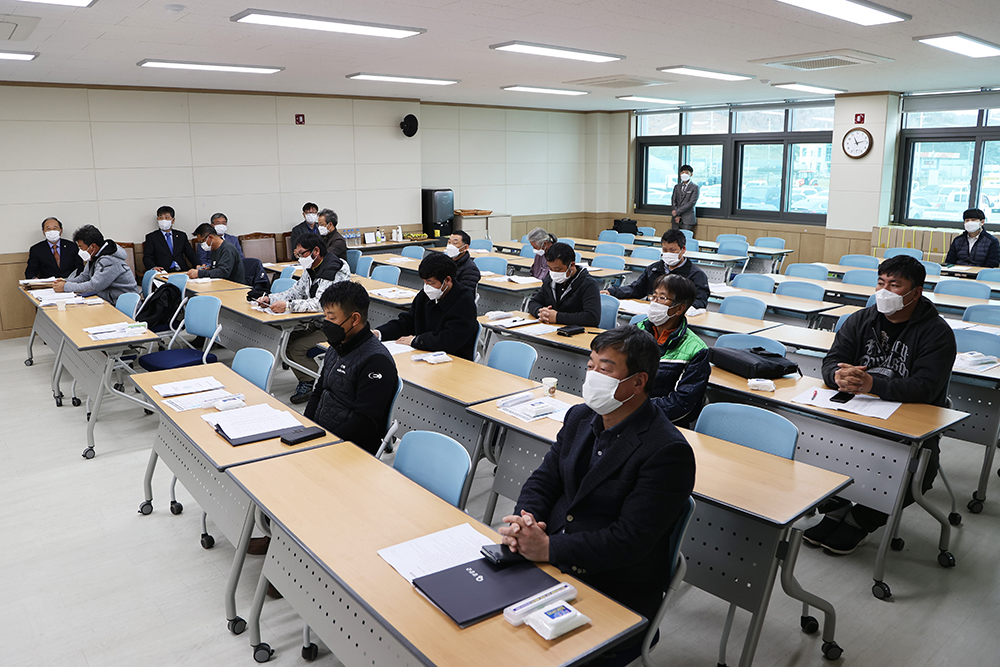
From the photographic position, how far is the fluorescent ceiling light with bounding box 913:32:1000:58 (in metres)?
6.21

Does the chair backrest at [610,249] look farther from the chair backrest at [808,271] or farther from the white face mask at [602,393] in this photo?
the white face mask at [602,393]

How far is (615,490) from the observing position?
2318mm

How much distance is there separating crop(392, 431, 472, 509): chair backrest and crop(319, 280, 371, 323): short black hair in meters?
0.89

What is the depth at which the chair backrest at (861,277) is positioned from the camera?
736 cm

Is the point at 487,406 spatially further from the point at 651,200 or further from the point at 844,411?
the point at 651,200

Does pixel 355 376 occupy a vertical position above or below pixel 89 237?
below

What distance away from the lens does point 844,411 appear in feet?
11.8

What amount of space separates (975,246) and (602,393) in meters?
8.88

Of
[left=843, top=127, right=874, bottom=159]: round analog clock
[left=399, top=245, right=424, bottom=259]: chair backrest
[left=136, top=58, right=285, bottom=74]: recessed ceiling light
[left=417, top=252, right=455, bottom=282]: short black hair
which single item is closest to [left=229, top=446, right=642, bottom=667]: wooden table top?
[left=417, top=252, right=455, bottom=282]: short black hair

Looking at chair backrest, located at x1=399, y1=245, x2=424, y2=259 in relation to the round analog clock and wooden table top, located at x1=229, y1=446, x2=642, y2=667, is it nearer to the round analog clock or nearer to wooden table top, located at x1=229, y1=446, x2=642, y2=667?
wooden table top, located at x1=229, y1=446, x2=642, y2=667

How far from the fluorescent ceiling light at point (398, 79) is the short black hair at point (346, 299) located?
570cm

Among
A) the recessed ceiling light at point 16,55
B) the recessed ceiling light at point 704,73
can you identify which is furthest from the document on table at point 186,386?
Answer: the recessed ceiling light at point 704,73

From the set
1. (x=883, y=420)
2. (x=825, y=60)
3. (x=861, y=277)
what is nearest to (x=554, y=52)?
(x=825, y=60)

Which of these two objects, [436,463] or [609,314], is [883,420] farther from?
[609,314]
